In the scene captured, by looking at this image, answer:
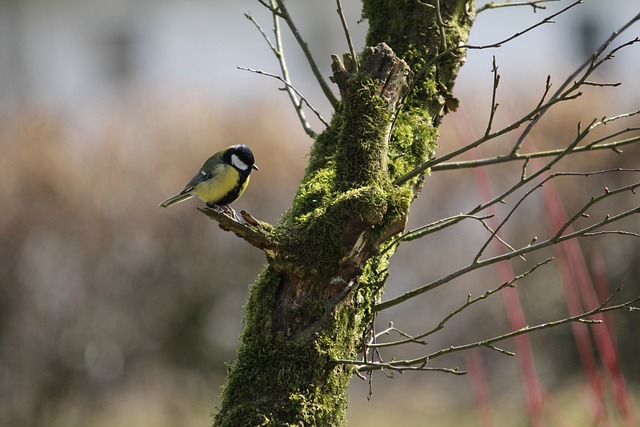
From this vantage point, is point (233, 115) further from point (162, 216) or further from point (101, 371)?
point (101, 371)

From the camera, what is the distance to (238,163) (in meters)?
4.24

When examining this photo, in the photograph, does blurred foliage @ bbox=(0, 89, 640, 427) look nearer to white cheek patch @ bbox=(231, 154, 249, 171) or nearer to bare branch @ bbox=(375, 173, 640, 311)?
white cheek patch @ bbox=(231, 154, 249, 171)

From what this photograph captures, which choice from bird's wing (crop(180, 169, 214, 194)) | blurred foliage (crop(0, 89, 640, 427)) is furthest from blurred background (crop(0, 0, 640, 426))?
bird's wing (crop(180, 169, 214, 194))

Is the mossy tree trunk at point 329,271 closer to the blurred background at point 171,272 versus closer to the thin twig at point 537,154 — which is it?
the thin twig at point 537,154

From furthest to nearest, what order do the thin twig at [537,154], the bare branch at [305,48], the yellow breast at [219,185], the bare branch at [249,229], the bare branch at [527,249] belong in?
Answer: the yellow breast at [219,185]
the bare branch at [305,48]
the thin twig at [537,154]
the bare branch at [527,249]
the bare branch at [249,229]

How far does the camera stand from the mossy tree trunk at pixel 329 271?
2.37 m

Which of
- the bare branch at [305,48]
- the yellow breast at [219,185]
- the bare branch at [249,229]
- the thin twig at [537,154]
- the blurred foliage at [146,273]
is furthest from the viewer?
the blurred foliage at [146,273]

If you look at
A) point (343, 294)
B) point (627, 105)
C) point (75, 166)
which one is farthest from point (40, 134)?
point (343, 294)

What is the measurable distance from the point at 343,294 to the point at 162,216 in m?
6.08

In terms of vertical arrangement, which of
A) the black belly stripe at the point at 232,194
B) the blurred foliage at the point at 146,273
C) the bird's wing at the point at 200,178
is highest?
the blurred foliage at the point at 146,273

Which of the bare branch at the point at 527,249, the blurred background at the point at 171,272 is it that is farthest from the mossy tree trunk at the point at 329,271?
the blurred background at the point at 171,272

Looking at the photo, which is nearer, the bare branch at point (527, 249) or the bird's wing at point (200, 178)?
the bare branch at point (527, 249)

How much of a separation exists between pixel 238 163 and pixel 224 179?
0.14 metres

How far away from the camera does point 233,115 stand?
936 centimetres
